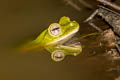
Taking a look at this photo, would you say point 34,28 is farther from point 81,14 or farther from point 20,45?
point 81,14

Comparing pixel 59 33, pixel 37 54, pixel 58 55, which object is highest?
pixel 59 33

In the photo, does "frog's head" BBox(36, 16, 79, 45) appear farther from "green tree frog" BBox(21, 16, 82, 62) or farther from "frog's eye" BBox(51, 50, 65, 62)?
"frog's eye" BBox(51, 50, 65, 62)

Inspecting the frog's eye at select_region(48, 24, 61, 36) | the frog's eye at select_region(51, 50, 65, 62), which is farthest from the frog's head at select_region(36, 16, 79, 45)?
the frog's eye at select_region(51, 50, 65, 62)

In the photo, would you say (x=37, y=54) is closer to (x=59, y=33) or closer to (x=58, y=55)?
(x=58, y=55)

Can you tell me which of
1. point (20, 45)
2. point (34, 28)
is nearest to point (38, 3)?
point (34, 28)

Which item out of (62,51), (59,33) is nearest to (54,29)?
(59,33)

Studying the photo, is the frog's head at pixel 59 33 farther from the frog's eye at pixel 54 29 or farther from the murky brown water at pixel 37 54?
the murky brown water at pixel 37 54
